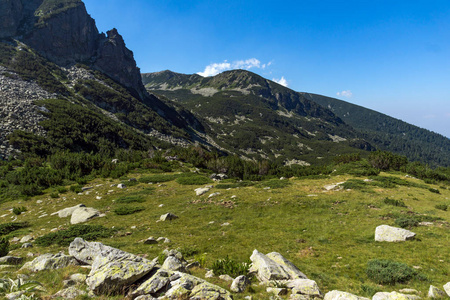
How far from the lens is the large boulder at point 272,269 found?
6816mm

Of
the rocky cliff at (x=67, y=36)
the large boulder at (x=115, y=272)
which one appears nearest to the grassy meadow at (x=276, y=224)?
the large boulder at (x=115, y=272)

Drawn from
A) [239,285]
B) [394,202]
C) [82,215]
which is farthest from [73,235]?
[394,202]

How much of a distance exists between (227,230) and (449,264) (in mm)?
9970

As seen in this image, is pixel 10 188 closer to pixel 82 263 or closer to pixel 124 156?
pixel 124 156

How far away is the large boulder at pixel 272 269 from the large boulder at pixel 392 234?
6.23 m

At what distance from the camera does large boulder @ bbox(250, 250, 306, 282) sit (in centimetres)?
682

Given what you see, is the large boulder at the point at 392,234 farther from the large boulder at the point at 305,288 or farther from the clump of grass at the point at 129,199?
the clump of grass at the point at 129,199

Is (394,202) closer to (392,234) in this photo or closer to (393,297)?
(392,234)

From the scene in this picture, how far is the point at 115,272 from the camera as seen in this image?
554 centimetres

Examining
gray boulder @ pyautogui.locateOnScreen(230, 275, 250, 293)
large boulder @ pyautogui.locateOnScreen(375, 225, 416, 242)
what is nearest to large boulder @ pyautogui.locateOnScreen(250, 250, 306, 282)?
gray boulder @ pyautogui.locateOnScreen(230, 275, 250, 293)

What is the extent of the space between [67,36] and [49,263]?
15595cm

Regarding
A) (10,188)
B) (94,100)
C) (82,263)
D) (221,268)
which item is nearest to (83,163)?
(10,188)

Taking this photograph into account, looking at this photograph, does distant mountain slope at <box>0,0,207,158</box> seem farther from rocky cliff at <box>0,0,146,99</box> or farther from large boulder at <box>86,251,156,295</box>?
large boulder at <box>86,251,156,295</box>

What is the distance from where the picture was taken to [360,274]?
25.5 ft
